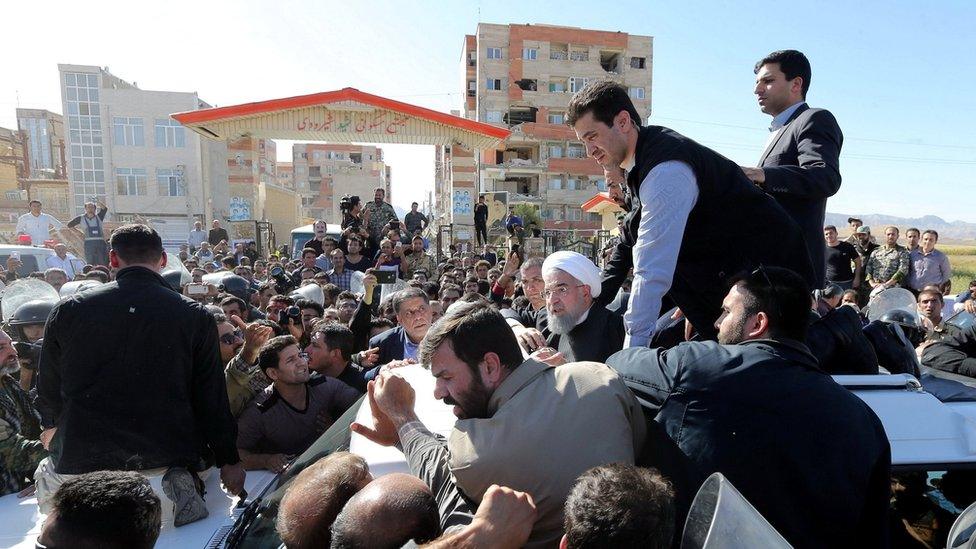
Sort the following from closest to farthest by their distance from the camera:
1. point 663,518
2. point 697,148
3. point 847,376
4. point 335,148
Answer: point 663,518 < point 697,148 < point 847,376 < point 335,148

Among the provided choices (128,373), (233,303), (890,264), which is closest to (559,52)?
(890,264)

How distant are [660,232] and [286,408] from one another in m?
2.55

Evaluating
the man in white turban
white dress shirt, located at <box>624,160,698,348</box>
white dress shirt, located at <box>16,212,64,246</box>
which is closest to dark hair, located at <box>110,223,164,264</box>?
the man in white turban

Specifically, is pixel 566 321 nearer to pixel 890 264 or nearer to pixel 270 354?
pixel 270 354

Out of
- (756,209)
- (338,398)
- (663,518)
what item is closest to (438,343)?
(663,518)

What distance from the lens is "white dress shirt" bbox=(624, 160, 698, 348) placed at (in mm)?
2145

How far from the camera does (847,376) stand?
102 inches

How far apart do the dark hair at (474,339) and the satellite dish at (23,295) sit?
5.20 metres

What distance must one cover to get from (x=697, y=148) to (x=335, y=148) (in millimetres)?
92103

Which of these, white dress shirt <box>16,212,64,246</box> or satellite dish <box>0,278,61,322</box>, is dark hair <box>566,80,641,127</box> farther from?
white dress shirt <box>16,212,64,246</box>

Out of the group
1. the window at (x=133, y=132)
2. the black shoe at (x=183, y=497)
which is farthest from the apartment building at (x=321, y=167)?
the black shoe at (x=183, y=497)

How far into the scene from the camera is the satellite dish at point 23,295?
561 centimetres

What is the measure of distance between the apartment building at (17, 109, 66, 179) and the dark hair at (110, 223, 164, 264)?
204ft

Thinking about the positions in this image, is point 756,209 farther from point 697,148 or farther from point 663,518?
point 663,518
